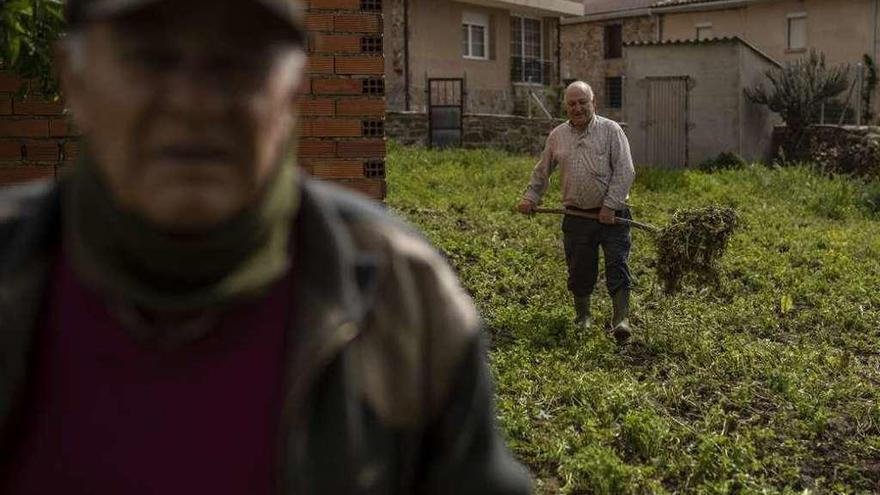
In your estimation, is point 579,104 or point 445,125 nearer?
point 579,104

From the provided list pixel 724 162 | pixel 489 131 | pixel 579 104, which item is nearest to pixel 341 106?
pixel 579 104

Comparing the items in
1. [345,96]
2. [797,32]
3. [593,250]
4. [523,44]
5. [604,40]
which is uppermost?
[604,40]

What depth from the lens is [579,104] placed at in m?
7.83

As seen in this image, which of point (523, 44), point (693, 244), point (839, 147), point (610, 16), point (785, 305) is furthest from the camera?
point (610, 16)

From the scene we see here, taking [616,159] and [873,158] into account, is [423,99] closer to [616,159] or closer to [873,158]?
[873,158]

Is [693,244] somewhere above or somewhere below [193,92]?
below

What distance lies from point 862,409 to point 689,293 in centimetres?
320

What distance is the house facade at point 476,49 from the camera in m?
25.8

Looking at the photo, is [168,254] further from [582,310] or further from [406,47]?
[406,47]

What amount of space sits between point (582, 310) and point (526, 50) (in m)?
23.3

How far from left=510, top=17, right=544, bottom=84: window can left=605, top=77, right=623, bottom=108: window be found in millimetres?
4042

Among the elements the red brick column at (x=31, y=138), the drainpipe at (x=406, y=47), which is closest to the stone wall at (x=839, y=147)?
the drainpipe at (x=406, y=47)

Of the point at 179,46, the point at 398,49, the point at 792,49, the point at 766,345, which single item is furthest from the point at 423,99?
the point at 179,46

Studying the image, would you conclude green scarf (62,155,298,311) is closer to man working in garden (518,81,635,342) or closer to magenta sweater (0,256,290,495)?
magenta sweater (0,256,290,495)
